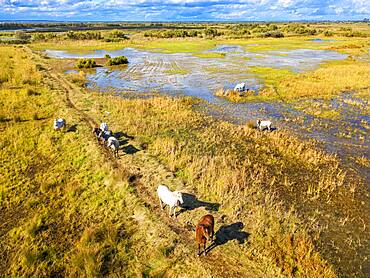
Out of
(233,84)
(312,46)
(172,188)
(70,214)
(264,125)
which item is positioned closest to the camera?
(70,214)

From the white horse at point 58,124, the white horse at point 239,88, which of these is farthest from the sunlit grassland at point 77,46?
the white horse at point 58,124

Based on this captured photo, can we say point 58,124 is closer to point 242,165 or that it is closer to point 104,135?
point 104,135

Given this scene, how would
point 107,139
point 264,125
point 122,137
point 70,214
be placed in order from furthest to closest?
point 264,125 → point 122,137 → point 107,139 → point 70,214

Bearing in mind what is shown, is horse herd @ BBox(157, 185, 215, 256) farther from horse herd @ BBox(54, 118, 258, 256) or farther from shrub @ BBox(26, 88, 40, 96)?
shrub @ BBox(26, 88, 40, 96)

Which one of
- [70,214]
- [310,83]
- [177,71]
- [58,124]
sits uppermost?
[58,124]

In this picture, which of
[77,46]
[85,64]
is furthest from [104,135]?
[77,46]

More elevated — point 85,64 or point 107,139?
point 85,64

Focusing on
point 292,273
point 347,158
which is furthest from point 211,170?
point 347,158

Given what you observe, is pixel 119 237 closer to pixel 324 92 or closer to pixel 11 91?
pixel 11 91

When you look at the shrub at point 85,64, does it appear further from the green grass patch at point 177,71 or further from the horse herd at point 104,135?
the horse herd at point 104,135
